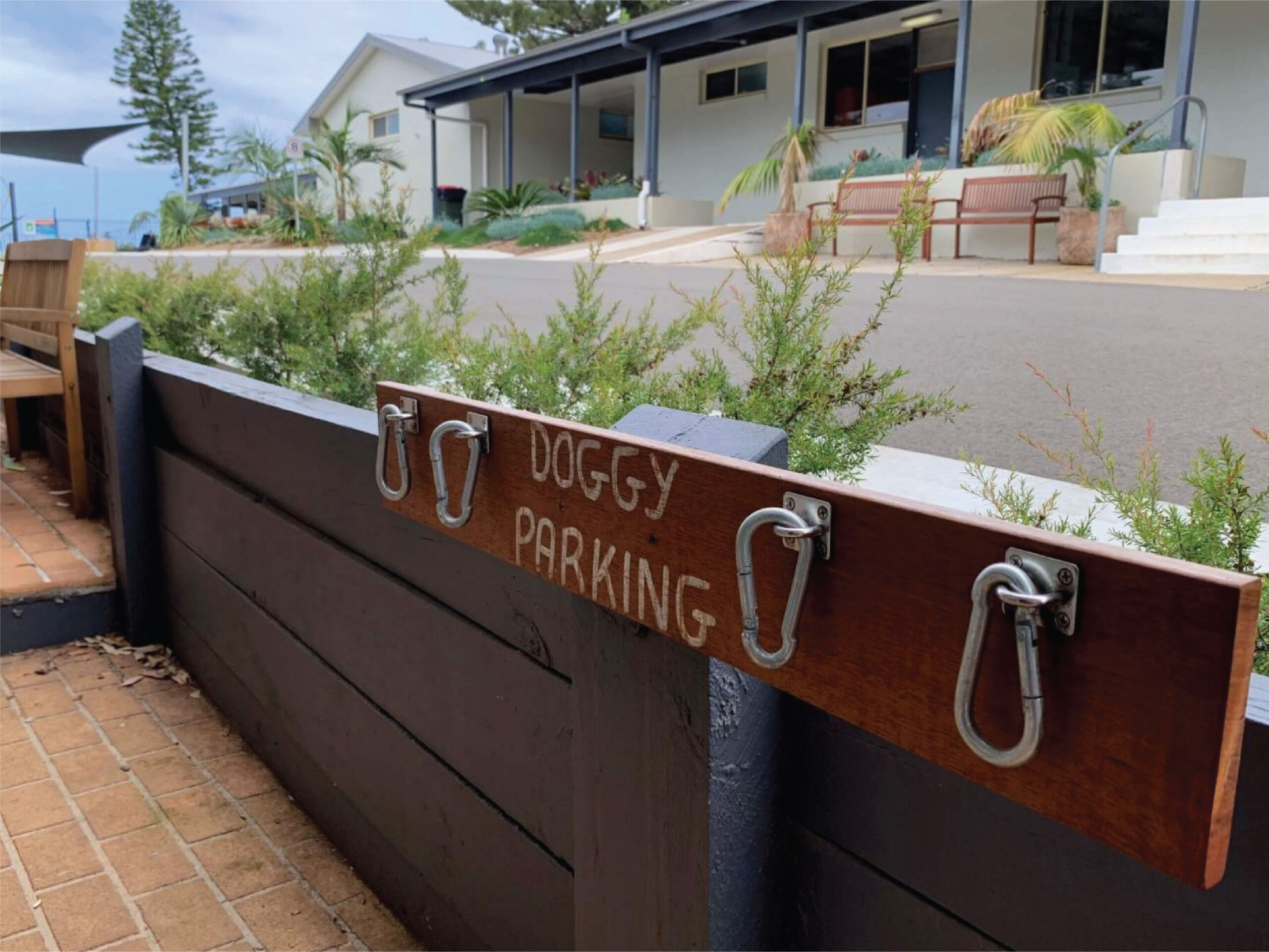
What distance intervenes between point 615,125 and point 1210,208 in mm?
18630

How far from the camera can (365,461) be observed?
1.90m

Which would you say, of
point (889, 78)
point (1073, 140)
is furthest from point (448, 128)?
point (1073, 140)

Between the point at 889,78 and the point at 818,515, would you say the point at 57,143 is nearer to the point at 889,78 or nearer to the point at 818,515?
the point at 889,78

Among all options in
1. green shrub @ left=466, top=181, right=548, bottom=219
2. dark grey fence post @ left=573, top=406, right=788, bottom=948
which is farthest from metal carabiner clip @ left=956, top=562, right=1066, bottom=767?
green shrub @ left=466, top=181, right=548, bottom=219

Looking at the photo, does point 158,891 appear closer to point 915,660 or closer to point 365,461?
point 365,461

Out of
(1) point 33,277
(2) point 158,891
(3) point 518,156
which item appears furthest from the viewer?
(3) point 518,156

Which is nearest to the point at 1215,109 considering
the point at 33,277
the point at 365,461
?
the point at 33,277

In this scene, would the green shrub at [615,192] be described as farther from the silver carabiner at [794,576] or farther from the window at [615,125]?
the silver carabiner at [794,576]

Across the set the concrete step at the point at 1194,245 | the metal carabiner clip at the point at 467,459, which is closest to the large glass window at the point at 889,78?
the concrete step at the point at 1194,245

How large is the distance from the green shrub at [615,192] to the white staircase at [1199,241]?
1080cm

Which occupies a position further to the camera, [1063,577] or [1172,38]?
[1172,38]

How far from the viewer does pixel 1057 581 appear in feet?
2.15

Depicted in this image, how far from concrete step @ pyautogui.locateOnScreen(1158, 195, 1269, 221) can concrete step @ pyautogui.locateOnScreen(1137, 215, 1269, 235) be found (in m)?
0.03

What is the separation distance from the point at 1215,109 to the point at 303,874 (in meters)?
14.6
